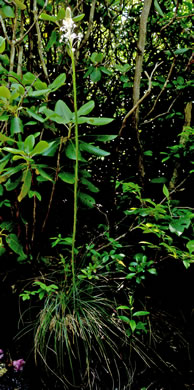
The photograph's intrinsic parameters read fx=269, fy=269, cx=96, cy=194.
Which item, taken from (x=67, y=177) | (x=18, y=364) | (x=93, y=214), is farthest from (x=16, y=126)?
(x=18, y=364)

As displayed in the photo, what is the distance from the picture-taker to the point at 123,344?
49.5 inches

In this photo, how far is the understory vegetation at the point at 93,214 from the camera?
1151mm

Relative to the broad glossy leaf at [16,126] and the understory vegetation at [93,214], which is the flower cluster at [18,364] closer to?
the understory vegetation at [93,214]

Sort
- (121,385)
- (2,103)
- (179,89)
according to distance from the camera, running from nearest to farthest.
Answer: (2,103), (121,385), (179,89)

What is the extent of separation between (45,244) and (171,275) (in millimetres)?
720

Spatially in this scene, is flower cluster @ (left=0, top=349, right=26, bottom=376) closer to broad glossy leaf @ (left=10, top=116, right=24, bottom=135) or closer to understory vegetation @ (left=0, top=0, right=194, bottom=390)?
understory vegetation @ (left=0, top=0, right=194, bottom=390)

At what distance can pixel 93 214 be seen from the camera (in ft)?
5.86

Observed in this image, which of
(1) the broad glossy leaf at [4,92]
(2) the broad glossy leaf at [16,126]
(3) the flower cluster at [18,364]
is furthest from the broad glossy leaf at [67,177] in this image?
(3) the flower cluster at [18,364]

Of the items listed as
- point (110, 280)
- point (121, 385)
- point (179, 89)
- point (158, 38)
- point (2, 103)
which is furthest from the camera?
point (158, 38)

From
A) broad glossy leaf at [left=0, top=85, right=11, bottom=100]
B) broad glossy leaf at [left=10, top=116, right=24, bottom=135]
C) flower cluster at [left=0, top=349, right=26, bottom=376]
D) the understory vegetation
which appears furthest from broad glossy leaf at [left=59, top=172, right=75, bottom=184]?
flower cluster at [left=0, top=349, right=26, bottom=376]

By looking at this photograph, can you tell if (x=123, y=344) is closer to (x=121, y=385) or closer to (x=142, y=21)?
(x=121, y=385)

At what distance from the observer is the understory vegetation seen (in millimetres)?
1151

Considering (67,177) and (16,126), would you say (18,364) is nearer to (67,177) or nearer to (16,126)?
(67,177)

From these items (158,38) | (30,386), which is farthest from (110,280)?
(158,38)
